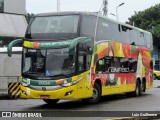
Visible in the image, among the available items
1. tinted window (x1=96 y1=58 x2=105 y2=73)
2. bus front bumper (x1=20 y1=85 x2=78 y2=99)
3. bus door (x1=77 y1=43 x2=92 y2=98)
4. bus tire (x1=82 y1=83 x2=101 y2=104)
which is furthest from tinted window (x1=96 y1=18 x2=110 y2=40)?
bus front bumper (x1=20 y1=85 x2=78 y2=99)

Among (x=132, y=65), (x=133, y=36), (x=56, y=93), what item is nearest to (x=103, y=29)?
(x=56, y=93)

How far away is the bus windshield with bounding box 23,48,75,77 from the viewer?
54.0 ft

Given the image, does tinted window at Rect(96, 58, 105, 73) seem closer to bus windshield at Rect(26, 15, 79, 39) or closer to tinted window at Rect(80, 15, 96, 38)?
tinted window at Rect(80, 15, 96, 38)

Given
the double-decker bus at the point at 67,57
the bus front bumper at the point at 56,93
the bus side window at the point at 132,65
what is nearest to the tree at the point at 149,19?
the bus side window at the point at 132,65

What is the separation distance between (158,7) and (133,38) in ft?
161

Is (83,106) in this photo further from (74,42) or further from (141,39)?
(141,39)

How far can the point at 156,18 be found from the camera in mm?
71938

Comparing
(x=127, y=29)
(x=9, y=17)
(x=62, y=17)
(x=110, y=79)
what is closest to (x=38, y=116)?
(x=62, y=17)

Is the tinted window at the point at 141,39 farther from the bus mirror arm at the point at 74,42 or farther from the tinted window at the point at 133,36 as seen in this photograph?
the bus mirror arm at the point at 74,42

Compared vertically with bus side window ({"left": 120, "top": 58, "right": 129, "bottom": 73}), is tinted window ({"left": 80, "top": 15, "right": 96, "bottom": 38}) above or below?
above

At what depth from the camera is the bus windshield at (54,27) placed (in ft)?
55.5

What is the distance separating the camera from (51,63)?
1658cm

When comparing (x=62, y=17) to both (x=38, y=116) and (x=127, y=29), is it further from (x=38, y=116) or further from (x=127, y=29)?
(x=127, y=29)

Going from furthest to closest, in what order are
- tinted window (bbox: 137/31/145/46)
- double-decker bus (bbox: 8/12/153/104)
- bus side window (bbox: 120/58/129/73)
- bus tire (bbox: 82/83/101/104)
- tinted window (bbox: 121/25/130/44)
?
tinted window (bbox: 137/31/145/46)
tinted window (bbox: 121/25/130/44)
bus side window (bbox: 120/58/129/73)
bus tire (bbox: 82/83/101/104)
double-decker bus (bbox: 8/12/153/104)
